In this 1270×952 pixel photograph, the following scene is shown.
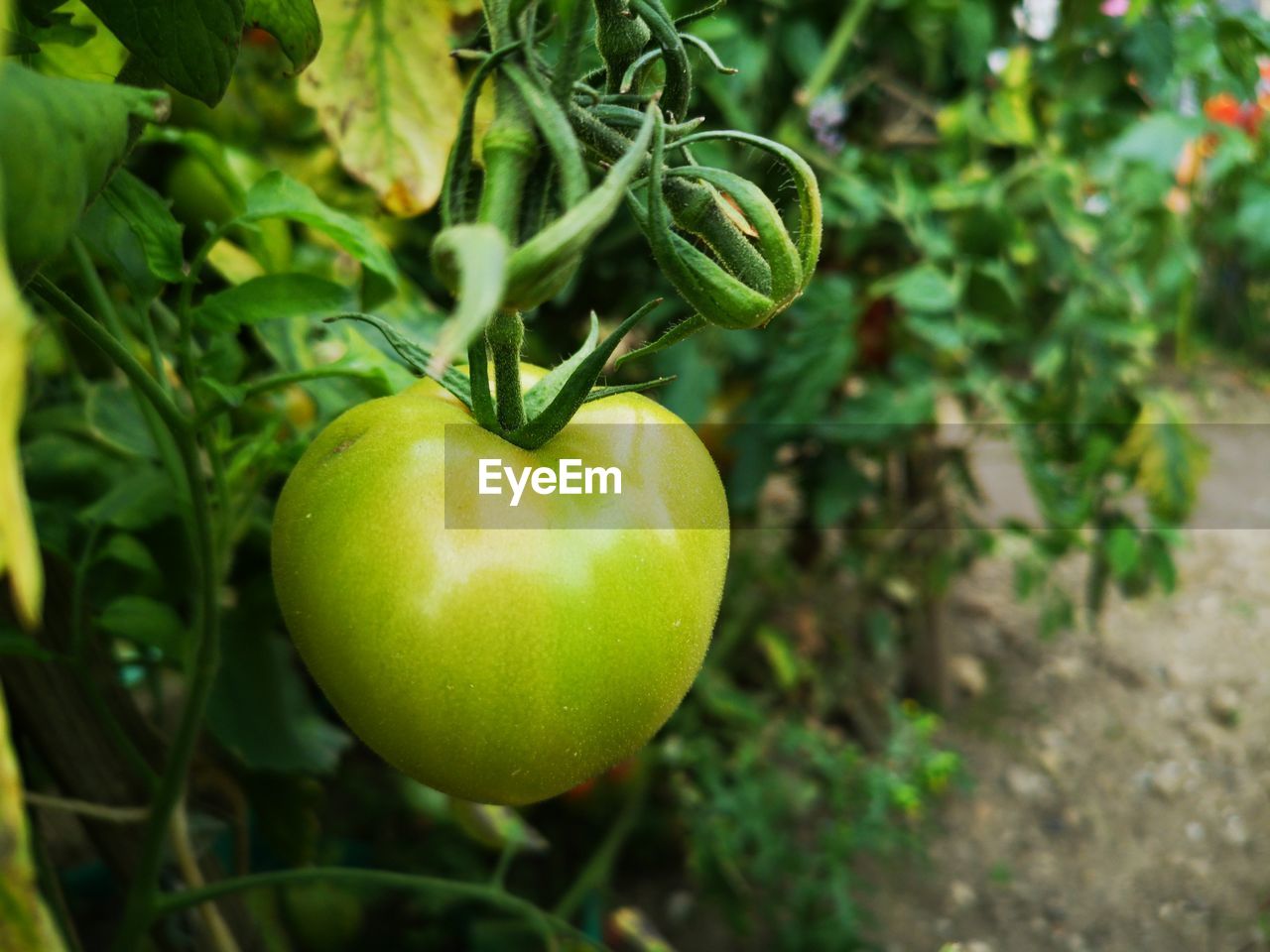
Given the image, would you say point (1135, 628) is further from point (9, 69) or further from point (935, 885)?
point (9, 69)

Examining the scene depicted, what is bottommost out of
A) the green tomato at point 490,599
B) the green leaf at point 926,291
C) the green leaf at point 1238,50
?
the green leaf at point 926,291

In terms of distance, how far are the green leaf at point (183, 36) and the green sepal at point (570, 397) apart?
0.13 metres

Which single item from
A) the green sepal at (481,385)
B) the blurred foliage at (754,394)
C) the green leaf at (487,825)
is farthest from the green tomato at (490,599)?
the green leaf at (487,825)

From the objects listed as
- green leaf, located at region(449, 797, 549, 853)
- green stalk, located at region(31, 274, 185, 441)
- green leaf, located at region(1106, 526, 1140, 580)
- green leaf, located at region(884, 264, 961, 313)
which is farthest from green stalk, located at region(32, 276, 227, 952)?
green leaf, located at region(1106, 526, 1140, 580)

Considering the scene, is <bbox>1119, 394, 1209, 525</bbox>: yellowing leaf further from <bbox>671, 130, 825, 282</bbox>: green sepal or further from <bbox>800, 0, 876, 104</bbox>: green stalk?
<bbox>671, 130, 825, 282</bbox>: green sepal

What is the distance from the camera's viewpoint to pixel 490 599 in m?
0.26

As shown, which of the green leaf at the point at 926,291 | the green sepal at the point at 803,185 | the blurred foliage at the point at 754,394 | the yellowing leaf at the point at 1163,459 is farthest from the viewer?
the yellowing leaf at the point at 1163,459

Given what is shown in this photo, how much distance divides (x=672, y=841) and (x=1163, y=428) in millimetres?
691

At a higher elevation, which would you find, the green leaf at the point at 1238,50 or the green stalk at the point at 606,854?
the green leaf at the point at 1238,50

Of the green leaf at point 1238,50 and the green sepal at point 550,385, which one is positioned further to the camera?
the green leaf at point 1238,50

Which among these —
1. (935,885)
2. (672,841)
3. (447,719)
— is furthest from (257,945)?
(935,885)

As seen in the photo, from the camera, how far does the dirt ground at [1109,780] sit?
3.97 ft

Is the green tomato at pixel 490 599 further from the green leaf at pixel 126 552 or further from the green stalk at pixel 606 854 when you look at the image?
the green stalk at pixel 606 854

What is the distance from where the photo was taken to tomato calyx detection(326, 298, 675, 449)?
9.5 inches
